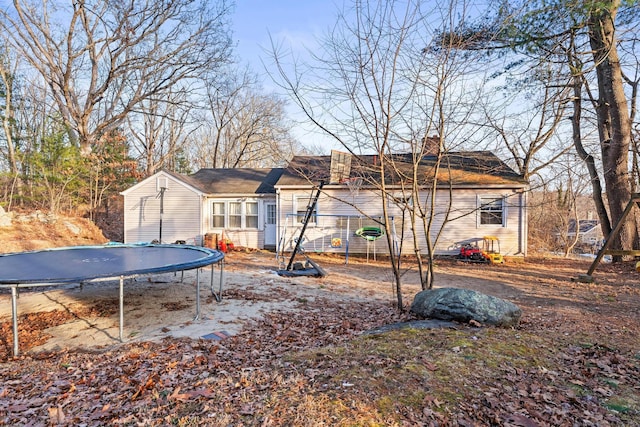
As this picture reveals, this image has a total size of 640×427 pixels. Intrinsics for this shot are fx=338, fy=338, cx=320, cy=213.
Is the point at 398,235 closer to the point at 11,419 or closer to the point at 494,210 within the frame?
the point at 494,210

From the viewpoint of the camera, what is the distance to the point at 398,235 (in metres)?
13.0

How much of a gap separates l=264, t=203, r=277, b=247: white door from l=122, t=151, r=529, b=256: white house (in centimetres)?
4

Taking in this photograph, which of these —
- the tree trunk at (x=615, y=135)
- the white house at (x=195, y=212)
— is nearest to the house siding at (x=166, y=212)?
the white house at (x=195, y=212)

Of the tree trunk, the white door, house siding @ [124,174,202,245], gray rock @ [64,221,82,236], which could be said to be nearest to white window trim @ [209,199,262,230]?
the white door

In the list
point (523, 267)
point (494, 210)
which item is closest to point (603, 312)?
point (523, 267)

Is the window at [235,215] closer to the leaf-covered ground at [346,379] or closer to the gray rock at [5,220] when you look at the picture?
the gray rock at [5,220]

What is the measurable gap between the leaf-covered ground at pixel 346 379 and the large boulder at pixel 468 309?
0.24 meters

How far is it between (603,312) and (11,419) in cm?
746

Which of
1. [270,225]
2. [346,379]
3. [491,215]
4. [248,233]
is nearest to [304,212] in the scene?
[270,225]

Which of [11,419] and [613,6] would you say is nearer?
[11,419]

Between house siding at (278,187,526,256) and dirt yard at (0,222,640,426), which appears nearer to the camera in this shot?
dirt yard at (0,222,640,426)

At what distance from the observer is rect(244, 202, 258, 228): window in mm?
14320

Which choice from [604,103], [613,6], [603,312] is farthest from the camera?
[604,103]

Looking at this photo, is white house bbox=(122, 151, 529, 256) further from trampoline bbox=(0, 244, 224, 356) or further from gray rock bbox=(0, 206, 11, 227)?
trampoline bbox=(0, 244, 224, 356)
